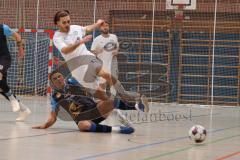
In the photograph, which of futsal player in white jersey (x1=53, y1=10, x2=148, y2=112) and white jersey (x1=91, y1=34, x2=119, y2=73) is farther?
white jersey (x1=91, y1=34, x2=119, y2=73)

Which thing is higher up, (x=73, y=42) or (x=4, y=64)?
(x=73, y=42)

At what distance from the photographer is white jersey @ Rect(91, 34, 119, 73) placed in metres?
12.5

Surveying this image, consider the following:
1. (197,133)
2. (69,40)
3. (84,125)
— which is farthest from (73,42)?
(197,133)

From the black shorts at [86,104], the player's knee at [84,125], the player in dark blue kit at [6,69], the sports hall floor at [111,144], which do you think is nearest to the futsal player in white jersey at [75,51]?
the black shorts at [86,104]

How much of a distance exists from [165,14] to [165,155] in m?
13.4

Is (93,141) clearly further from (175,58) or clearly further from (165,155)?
(175,58)

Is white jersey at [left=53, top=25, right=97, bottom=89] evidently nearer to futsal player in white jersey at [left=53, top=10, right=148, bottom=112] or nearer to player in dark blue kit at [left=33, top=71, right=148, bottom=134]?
futsal player in white jersey at [left=53, top=10, right=148, bottom=112]

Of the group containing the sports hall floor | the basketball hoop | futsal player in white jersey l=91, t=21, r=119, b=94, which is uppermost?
the basketball hoop

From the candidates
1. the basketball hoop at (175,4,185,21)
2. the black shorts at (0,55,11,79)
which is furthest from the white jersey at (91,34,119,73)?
the basketball hoop at (175,4,185,21)

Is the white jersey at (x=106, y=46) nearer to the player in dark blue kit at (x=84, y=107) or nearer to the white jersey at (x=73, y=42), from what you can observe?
the white jersey at (x=73, y=42)

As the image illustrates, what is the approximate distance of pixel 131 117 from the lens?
11625 mm

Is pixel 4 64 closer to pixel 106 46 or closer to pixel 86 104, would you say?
pixel 86 104

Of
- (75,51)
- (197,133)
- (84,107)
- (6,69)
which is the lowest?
(197,133)

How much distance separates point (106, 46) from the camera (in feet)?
41.6
